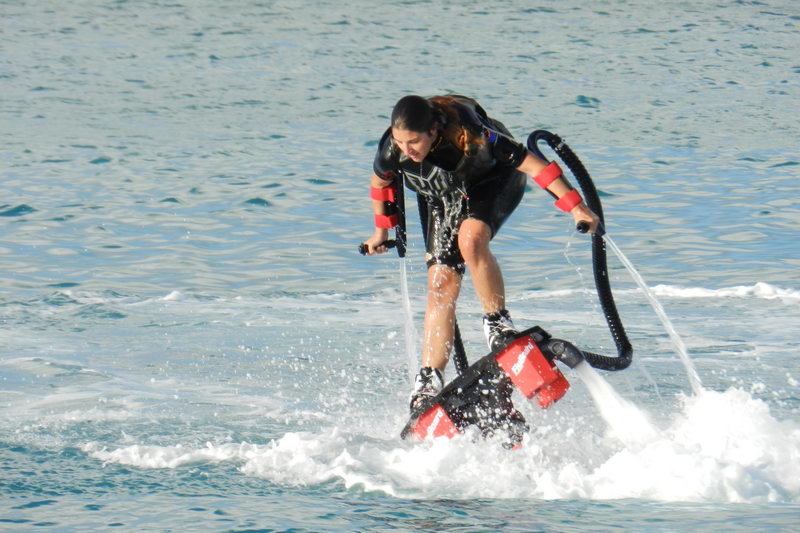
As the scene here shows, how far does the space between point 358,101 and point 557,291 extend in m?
12.1

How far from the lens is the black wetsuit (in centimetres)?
550

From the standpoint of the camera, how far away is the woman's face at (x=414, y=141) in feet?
17.3

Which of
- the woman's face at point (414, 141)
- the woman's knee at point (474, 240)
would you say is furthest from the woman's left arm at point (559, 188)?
the woman's face at point (414, 141)

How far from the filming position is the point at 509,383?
5461 mm

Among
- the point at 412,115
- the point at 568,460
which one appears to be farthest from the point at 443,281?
the point at 568,460

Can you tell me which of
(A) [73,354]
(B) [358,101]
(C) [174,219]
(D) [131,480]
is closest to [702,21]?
(B) [358,101]

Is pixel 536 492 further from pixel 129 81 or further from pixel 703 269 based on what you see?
pixel 129 81

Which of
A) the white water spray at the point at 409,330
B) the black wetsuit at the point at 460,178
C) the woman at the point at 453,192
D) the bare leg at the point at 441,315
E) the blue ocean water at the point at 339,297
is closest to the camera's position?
the blue ocean water at the point at 339,297

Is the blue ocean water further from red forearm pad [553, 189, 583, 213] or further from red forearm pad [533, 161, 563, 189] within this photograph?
red forearm pad [533, 161, 563, 189]

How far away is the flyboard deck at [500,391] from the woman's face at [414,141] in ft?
2.89

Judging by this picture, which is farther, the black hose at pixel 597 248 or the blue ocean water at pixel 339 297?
the black hose at pixel 597 248

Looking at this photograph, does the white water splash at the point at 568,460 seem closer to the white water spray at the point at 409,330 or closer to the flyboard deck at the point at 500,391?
the flyboard deck at the point at 500,391

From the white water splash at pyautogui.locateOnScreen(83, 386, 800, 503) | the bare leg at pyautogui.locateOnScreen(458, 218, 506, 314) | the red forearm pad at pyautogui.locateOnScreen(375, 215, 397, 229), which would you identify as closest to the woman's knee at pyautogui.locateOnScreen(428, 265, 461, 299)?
the bare leg at pyautogui.locateOnScreen(458, 218, 506, 314)

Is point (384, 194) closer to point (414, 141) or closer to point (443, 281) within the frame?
point (443, 281)
